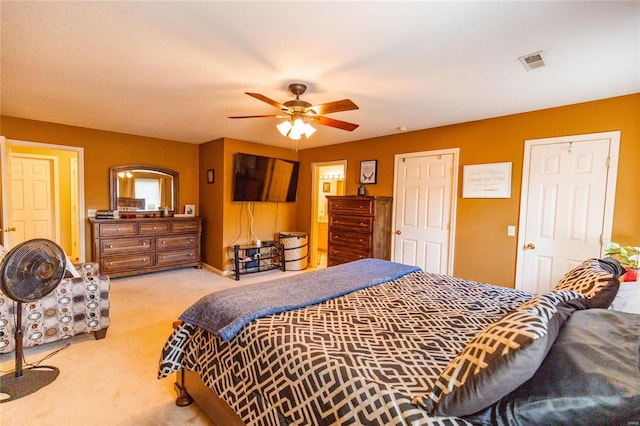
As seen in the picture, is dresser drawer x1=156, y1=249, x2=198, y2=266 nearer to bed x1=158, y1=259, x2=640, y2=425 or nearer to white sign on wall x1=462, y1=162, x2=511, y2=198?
bed x1=158, y1=259, x2=640, y2=425

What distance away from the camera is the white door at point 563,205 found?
278 cm

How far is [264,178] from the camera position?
17.4 ft

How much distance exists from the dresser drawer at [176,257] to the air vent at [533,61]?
5.26 meters

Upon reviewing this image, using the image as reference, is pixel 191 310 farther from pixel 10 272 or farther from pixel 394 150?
pixel 394 150

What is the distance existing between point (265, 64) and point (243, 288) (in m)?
1.67

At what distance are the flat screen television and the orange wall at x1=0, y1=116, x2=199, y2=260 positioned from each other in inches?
48.7

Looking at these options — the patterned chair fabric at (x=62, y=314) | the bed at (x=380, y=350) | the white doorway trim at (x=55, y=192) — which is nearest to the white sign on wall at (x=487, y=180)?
the bed at (x=380, y=350)

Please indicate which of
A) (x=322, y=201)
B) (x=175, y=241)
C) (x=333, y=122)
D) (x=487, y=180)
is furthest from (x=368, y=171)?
(x=175, y=241)

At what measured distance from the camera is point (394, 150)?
4398 millimetres

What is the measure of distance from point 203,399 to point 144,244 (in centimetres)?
372

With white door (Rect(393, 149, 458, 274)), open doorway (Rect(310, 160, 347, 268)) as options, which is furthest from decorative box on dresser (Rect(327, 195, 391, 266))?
open doorway (Rect(310, 160, 347, 268))

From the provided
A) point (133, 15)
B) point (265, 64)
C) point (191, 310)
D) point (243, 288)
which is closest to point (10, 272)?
point (191, 310)

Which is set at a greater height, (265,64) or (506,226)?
(265,64)

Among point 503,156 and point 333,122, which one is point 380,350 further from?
point 503,156
